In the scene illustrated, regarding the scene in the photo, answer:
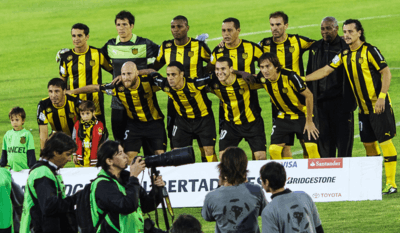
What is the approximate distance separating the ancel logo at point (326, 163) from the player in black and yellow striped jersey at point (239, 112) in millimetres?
972

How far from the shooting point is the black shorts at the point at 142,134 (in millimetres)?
8430

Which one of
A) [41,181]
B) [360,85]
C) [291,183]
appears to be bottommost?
[291,183]

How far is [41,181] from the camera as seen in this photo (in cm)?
451

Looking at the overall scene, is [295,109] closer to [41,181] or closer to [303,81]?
[303,81]

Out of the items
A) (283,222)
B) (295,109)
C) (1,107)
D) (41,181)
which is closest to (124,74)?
(295,109)

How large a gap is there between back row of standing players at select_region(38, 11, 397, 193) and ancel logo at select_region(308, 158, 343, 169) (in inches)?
24.3

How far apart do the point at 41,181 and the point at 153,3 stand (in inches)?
995

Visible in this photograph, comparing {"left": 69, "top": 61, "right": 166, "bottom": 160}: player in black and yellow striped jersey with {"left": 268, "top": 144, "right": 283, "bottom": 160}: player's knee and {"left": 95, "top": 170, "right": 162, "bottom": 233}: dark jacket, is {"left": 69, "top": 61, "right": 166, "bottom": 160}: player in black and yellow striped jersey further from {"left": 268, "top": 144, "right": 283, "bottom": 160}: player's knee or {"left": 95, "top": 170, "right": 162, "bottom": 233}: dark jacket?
{"left": 95, "top": 170, "right": 162, "bottom": 233}: dark jacket

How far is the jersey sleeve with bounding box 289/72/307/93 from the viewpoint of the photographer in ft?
25.3

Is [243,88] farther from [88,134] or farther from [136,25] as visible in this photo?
[136,25]

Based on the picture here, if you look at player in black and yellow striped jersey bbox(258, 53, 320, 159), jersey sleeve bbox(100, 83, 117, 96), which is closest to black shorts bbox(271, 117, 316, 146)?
player in black and yellow striped jersey bbox(258, 53, 320, 159)

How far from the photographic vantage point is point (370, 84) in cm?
782

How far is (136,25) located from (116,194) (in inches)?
846

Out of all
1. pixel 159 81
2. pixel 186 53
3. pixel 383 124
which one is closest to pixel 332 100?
pixel 383 124
